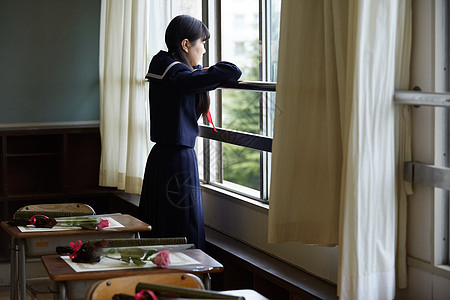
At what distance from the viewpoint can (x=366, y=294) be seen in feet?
7.66

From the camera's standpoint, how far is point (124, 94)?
5.09 m

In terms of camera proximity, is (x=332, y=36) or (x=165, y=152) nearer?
(x=332, y=36)

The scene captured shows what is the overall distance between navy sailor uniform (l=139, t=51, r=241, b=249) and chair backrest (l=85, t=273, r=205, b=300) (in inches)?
57.4

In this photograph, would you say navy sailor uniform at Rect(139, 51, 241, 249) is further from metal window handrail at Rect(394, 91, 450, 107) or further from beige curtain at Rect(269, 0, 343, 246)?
metal window handrail at Rect(394, 91, 450, 107)

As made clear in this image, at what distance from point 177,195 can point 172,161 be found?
187 millimetres

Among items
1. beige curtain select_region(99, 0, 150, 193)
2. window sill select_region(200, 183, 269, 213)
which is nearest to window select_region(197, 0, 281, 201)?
window sill select_region(200, 183, 269, 213)

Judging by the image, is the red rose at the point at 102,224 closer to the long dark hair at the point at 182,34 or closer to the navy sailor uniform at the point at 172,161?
the navy sailor uniform at the point at 172,161

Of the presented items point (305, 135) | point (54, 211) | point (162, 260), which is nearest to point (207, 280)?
point (162, 260)

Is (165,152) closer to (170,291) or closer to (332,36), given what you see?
(332,36)

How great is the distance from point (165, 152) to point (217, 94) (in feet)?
2.61

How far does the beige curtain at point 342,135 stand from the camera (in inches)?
91.3

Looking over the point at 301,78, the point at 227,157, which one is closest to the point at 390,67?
the point at 301,78

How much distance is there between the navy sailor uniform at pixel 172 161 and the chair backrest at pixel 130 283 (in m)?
1.46

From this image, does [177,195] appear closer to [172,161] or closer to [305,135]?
[172,161]
